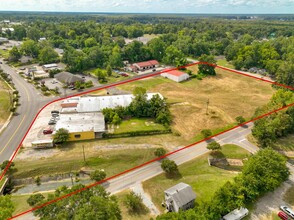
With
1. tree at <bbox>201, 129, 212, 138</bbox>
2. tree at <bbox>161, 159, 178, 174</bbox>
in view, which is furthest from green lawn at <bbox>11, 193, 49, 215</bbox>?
tree at <bbox>201, 129, 212, 138</bbox>

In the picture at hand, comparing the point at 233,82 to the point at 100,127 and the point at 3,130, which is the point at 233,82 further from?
the point at 3,130

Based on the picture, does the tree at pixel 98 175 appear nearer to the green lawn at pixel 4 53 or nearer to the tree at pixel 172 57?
the tree at pixel 172 57

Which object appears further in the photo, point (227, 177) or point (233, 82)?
point (233, 82)

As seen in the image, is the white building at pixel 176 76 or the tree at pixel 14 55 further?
the tree at pixel 14 55

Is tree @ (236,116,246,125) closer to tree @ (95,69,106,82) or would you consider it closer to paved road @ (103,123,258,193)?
paved road @ (103,123,258,193)

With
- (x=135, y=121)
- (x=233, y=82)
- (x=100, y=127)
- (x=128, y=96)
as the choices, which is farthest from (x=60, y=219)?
(x=233, y=82)

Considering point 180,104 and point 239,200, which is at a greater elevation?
point 239,200

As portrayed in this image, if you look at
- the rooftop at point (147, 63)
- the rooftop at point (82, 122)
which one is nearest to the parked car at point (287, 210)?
the rooftop at point (82, 122)
